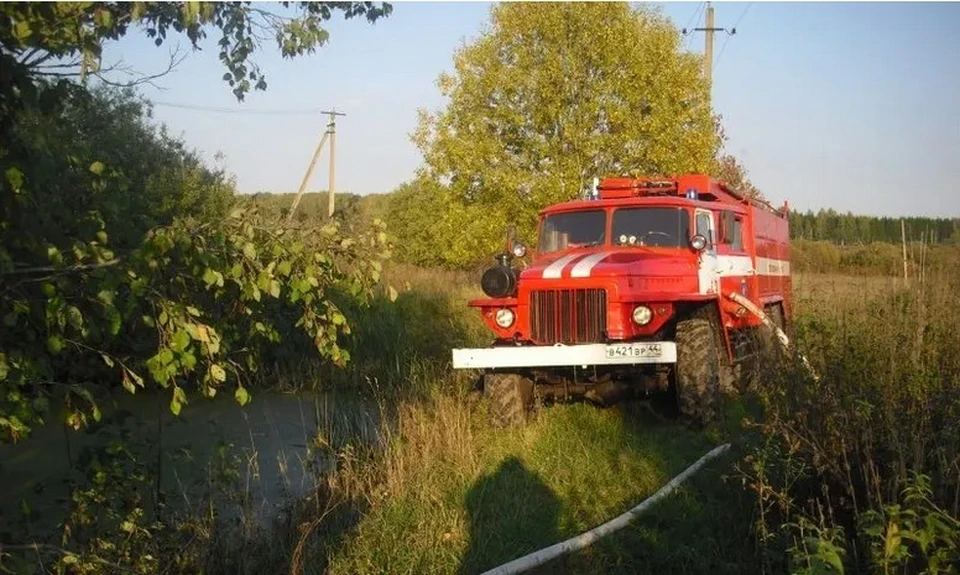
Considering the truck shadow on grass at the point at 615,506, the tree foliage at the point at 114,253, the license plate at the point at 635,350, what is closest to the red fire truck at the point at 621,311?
the license plate at the point at 635,350

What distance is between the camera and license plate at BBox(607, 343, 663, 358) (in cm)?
803

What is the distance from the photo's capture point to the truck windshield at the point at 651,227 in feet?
31.5

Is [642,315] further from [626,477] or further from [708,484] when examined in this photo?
[708,484]

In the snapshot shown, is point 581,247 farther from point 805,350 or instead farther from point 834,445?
point 834,445

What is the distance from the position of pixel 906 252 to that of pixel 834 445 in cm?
222

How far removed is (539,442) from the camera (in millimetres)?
8000

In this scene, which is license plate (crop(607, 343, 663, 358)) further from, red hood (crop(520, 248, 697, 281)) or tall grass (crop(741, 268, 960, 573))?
tall grass (crop(741, 268, 960, 573))

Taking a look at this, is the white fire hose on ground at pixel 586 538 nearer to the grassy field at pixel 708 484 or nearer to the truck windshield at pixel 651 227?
the grassy field at pixel 708 484

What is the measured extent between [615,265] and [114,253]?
5304 millimetres

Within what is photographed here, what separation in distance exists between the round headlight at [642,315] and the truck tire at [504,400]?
1.22 metres

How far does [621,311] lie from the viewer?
8602 millimetres

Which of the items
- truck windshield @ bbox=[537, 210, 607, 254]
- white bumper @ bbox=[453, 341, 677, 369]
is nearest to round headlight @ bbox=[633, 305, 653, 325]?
white bumper @ bbox=[453, 341, 677, 369]

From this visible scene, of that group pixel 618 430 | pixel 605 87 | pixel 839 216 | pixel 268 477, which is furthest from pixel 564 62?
pixel 268 477

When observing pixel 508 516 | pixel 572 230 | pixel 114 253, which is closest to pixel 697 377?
pixel 572 230
